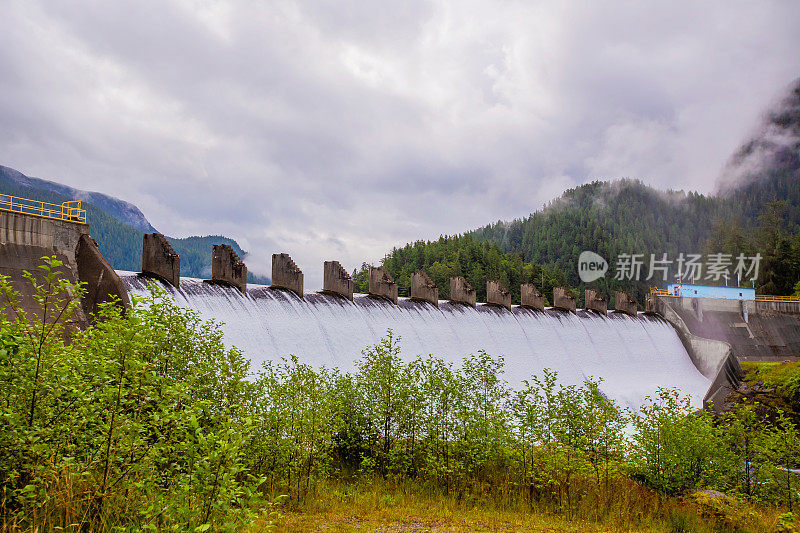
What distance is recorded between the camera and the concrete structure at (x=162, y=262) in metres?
19.0

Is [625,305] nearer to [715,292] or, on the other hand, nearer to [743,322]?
[743,322]

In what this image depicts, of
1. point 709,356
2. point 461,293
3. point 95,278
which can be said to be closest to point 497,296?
point 461,293

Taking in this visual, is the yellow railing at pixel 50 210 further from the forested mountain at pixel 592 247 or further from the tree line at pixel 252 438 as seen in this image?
the forested mountain at pixel 592 247

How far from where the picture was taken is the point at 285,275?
2356 cm

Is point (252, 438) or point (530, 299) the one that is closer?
point (252, 438)

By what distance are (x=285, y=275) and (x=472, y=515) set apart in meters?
16.0

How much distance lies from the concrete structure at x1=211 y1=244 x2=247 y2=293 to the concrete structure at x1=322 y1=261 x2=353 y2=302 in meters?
4.75

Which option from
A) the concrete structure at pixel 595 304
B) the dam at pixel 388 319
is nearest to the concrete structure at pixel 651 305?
the dam at pixel 388 319

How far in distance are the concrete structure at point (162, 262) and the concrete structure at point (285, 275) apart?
499cm

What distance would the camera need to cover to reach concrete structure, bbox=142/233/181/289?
62.4ft

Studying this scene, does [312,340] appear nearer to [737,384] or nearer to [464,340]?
[464,340]

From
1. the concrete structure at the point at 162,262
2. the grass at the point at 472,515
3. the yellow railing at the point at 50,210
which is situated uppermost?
the yellow railing at the point at 50,210

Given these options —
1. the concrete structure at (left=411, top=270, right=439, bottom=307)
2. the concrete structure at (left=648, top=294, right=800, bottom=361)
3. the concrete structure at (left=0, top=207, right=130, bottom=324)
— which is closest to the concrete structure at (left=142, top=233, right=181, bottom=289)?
the concrete structure at (left=0, top=207, right=130, bottom=324)

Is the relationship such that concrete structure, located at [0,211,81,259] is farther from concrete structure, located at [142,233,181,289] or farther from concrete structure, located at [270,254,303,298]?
concrete structure, located at [270,254,303,298]
